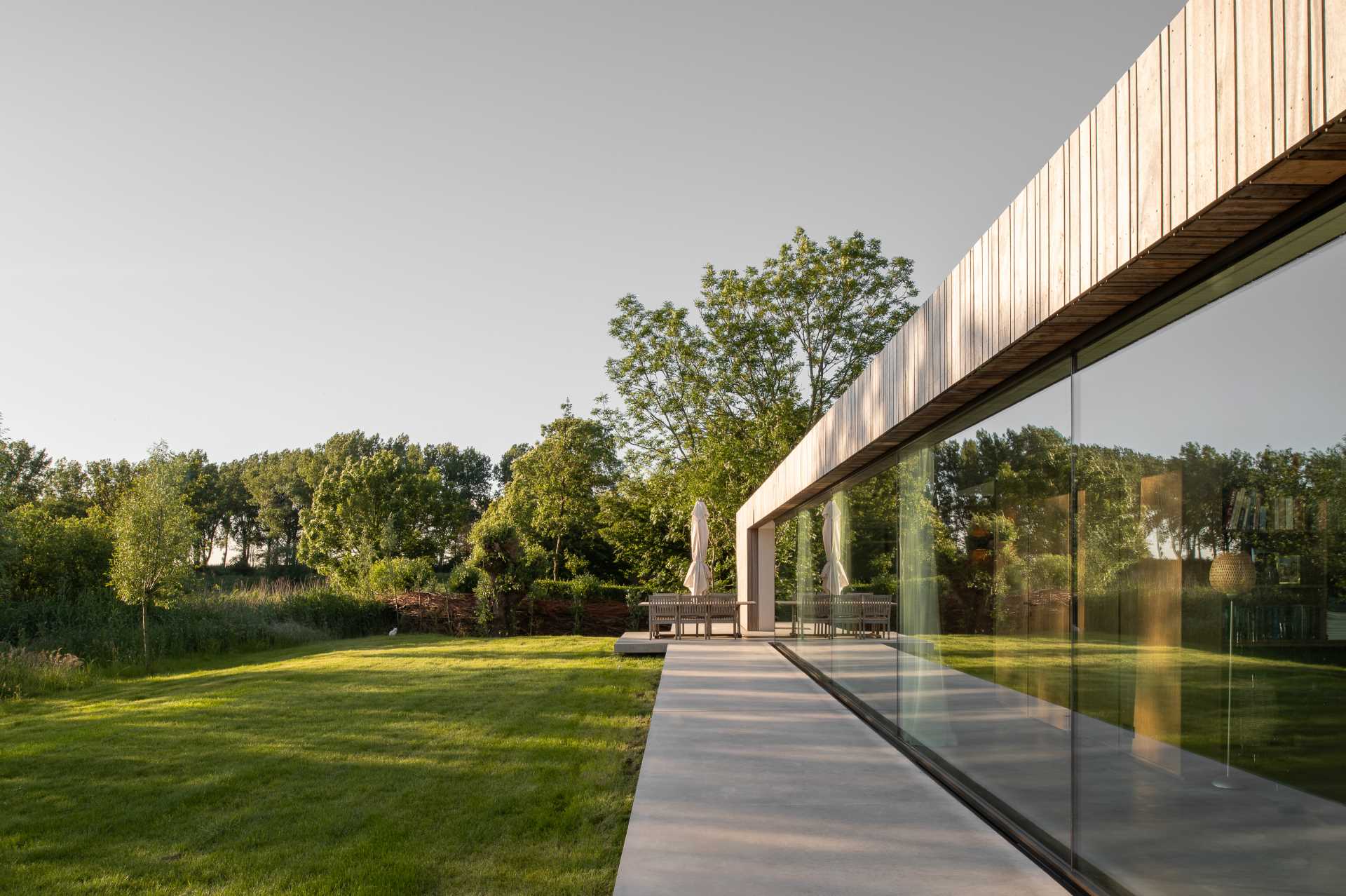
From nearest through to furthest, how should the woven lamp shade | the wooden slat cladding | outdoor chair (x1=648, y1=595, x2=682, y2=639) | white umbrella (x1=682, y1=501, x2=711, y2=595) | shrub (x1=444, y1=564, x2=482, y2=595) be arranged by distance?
1. the wooden slat cladding
2. the woven lamp shade
3. outdoor chair (x1=648, y1=595, x2=682, y2=639)
4. white umbrella (x1=682, y1=501, x2=711, y2=595)
5. shrub (x1=444, y1=564, x2=482, y2=595)

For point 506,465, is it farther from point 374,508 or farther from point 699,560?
point 699,560

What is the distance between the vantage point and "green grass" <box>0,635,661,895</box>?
4.54 meters

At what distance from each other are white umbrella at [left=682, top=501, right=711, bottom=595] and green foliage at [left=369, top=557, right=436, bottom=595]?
26.8 ft

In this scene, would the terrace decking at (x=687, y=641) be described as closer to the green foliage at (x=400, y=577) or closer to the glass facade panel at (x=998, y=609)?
the green foliage at (x=400, y=577)

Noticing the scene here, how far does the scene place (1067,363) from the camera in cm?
427

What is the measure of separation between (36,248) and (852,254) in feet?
64.5

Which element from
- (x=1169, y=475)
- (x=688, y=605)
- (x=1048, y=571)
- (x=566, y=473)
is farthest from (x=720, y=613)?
(x=566, y=473)

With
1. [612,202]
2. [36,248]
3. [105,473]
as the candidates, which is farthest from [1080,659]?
A: [105,473]

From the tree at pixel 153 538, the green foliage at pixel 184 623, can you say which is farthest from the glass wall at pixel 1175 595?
the tree at pixel 153 538

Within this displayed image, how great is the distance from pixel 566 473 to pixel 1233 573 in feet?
108

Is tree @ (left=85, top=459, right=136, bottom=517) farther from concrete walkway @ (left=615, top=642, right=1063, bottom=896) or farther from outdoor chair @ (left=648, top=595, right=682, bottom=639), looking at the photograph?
concrete walkway @ (left=615, top=642, right=1063, bottom=896)

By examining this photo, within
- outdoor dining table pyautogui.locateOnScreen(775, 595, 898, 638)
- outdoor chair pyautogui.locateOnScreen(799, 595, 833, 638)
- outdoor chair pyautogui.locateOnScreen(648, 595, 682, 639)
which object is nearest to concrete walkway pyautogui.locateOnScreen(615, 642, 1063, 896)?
outdoor dining table pyautogui.locateOnScreen(775, 595, 898, 638)

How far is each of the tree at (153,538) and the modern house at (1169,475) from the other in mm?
14994

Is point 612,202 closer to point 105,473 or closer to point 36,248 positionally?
point 36,248
